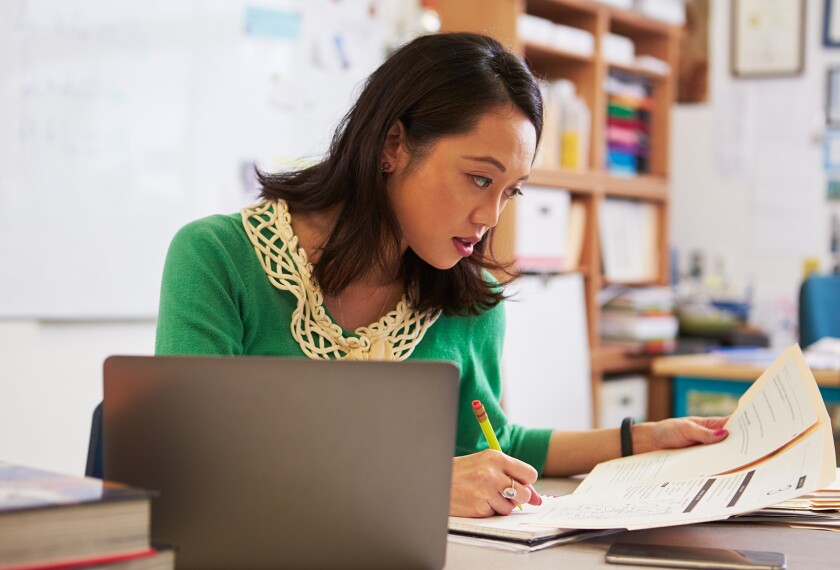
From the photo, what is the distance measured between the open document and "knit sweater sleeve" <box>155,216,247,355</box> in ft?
1.51

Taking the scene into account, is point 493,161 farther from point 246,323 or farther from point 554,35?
point 554,35

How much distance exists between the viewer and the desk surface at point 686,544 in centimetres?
84

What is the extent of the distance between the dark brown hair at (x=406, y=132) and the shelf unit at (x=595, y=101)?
5.74ft

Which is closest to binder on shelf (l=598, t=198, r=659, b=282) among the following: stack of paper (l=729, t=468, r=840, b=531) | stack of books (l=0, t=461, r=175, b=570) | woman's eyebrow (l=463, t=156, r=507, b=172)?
woman's eyebrow (l=463, t=156, r=507, b=172)

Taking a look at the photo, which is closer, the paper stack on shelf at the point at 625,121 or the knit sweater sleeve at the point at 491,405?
the knit sweater sleeve at the point at 491,405

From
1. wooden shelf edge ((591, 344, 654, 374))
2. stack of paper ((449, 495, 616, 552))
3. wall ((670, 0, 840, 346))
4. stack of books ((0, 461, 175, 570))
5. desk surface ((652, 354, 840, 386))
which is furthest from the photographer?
wall ((670, 0, 840, 346))

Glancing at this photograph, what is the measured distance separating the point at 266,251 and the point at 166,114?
1.35 metres

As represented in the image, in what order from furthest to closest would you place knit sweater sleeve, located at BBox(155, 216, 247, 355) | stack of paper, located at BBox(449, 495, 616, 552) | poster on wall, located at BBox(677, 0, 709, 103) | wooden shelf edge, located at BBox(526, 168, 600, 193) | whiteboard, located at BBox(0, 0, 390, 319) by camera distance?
poster on wall, located at BBox(677, 0, 709, 103)
wooden shelf edge, located at BBox(526, 168, 600, 193)
whiteboard, located at BBox(0, 0, 390, 319)
knit sweater sleeve, located at BBox(155, 216, 247, 355)
stack of paper, located at BBox(449, 495, 616, 552)

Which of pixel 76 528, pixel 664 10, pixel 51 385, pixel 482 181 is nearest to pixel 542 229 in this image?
pixel 664 10

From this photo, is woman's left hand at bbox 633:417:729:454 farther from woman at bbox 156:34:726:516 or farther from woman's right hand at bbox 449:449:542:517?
→ woman's right hand at bbox 449:449:542:517

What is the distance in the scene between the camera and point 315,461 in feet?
2.44

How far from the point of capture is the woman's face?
4.26ft

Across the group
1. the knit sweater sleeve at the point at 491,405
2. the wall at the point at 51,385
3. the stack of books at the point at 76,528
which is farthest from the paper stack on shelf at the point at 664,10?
the stack of books at the point at 76,528

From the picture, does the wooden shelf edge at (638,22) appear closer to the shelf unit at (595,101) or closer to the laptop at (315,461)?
the shelf unit at (595,101)
